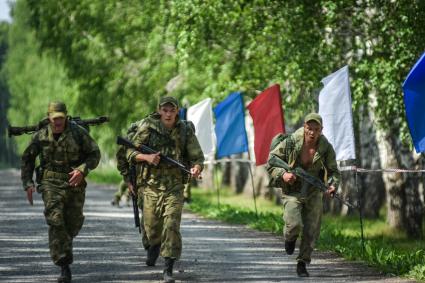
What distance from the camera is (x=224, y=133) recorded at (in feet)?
74.9

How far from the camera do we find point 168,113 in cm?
1219

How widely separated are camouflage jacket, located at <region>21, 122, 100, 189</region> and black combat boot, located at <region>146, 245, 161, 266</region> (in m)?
1.53

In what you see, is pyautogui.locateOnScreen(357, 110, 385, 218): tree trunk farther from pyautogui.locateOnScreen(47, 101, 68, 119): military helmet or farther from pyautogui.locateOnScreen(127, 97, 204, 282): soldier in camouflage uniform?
pyautogui.locateOnScreen(47, 101, 68, 119): military helmet

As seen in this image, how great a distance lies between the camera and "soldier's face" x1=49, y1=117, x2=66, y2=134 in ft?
38.4

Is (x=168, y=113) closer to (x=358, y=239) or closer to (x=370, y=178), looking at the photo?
(x=358, y=239)

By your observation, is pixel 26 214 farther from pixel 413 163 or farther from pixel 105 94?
pixel 105 94

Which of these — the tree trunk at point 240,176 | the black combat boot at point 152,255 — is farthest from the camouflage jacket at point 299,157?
the tree trunk at point 240,176

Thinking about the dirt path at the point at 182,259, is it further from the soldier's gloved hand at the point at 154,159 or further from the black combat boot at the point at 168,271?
the soldier's gloved hand at the point at 154,159

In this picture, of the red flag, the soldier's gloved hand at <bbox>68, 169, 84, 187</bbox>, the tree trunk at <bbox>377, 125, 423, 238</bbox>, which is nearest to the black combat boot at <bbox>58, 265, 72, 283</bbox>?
the soldier's gloved hand at <bbox>68, 169, 84, 187</bbox>

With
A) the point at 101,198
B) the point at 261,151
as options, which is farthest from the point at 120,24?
the point at 261,151

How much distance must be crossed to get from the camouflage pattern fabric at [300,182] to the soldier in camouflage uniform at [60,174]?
198cm

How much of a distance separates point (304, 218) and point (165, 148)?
165 cm

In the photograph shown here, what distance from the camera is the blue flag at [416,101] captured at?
39.0 feet

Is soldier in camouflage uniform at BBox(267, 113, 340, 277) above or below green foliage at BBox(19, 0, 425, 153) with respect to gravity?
below
